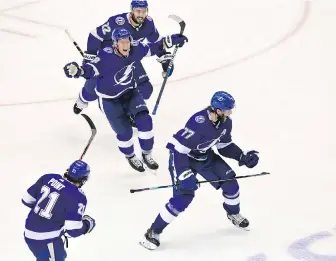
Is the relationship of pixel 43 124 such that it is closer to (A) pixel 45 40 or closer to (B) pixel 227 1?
(A) pixel 45 40

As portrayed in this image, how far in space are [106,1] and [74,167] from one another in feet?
19.1

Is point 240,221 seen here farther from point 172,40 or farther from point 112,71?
point 172,40

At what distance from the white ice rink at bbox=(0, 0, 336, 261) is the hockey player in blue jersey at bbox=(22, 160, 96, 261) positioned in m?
0.60

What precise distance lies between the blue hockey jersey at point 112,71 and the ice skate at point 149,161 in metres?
0.48

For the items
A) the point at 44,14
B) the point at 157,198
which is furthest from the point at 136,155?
the point at 44,14

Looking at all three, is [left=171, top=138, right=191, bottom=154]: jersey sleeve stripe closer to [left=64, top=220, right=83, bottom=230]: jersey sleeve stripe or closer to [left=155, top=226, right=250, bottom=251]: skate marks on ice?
[left=155, top=226, right=250, bottom=251]: skate marks on ice

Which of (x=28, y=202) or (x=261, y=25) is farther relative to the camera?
(x=261, y=25)

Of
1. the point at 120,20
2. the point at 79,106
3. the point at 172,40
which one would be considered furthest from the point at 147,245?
the point at 79,106

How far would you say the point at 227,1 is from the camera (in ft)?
30.0

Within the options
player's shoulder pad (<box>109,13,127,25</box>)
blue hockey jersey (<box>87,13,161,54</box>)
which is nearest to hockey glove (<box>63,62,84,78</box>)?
blue hockey jersey (<box>87,13,161,54</box>)

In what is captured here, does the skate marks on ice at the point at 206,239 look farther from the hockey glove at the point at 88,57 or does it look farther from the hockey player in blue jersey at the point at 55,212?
the hockey glove at the point at 88,57

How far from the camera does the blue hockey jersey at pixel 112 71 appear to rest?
17.8ft

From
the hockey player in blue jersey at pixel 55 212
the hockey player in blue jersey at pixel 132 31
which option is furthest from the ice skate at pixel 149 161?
the hockey player in blue jersey at pixel 55 212

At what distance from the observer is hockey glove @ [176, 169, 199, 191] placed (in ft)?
14.5
